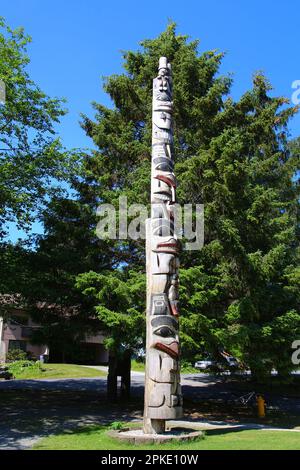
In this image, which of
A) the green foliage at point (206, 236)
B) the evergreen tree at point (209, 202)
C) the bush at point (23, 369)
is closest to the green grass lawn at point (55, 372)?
the bush at point (23, 369)

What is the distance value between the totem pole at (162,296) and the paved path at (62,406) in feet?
9.84

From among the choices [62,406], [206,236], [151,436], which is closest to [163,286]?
[151,436]

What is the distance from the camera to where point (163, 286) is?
1137 centimetres

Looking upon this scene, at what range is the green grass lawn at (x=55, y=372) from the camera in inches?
1217

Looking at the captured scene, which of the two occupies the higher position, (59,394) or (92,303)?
(92,303)

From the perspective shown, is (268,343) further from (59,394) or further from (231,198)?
(59,394)

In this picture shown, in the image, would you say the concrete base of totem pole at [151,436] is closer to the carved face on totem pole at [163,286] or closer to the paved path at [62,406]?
the carved face on totem pole at [163,286]

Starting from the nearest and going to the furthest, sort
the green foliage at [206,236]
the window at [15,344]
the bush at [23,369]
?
the green foliage at [206,236] → the bush at [23,369] → the window at [15,344]

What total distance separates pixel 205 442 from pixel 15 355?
3101 cm

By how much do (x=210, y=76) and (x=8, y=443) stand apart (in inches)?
620

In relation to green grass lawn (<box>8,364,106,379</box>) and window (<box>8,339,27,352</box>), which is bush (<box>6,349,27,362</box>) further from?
green grass lawn (<box>8,364,106,379</box>)

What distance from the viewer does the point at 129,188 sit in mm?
18281

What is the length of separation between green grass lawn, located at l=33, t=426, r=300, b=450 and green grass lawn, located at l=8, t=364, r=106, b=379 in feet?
64.7

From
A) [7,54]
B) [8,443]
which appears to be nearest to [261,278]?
[8,443]
